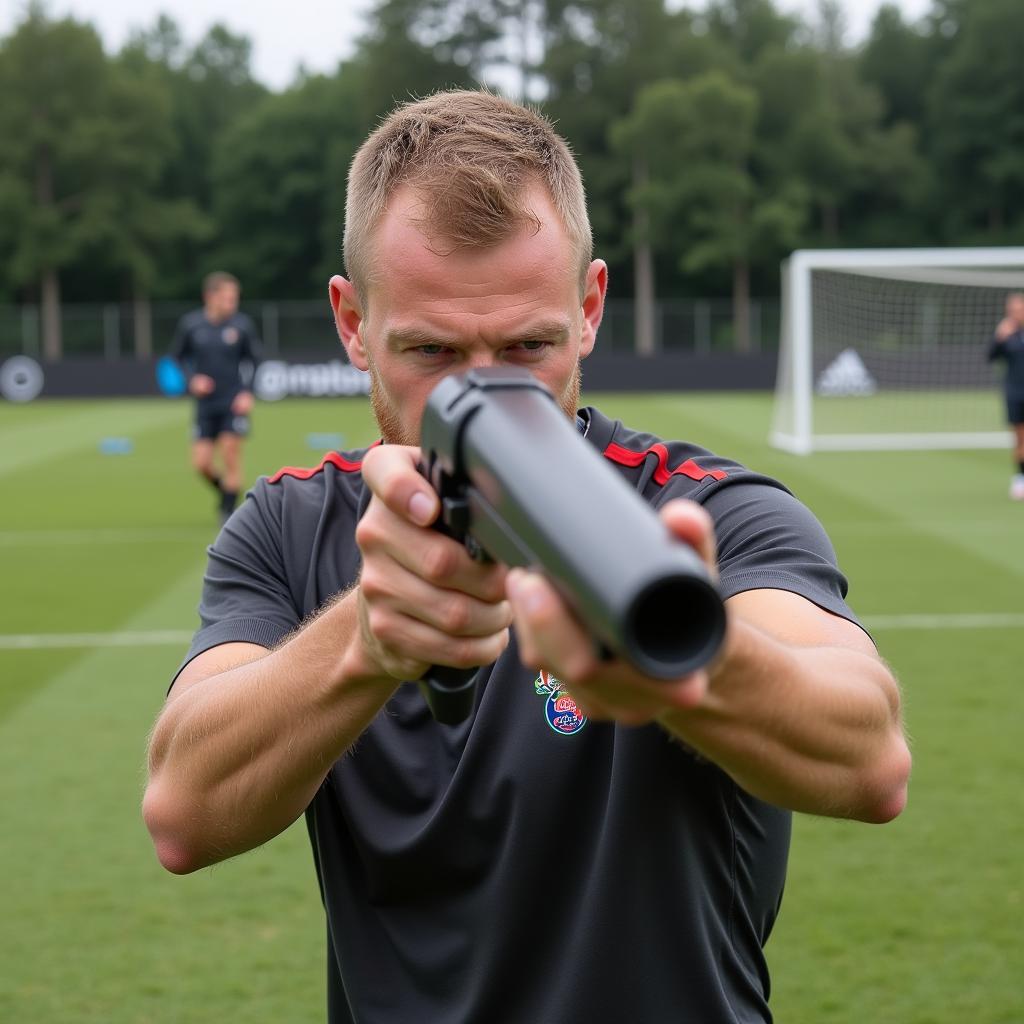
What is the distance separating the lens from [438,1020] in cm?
230

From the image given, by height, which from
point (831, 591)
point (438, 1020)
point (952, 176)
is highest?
point (952, 176)

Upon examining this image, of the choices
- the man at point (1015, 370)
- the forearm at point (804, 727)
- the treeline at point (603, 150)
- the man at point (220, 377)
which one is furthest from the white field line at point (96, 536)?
the treeline at point (603, 150)

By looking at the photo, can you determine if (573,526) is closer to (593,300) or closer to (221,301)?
(593,300)

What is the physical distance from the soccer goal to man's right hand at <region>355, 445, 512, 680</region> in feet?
71.8

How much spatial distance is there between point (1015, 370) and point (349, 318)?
1626cm

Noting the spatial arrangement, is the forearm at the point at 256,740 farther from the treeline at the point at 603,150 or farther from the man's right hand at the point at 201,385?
the treeline at the point at 603,150

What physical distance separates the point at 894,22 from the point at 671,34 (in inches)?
513

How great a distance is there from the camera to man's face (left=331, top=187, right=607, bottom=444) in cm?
212

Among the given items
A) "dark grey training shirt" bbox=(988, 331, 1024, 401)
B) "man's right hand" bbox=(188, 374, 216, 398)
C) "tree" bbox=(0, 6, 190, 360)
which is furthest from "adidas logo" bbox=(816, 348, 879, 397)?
"tree" bbox=(0, 6, 190, 360)

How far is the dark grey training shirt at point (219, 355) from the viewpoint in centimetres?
1609

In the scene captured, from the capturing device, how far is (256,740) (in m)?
2.01

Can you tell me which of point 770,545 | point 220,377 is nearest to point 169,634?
point 220,377

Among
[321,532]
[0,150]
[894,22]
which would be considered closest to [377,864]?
[321,532]

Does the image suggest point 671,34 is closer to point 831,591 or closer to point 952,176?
point 952,176
